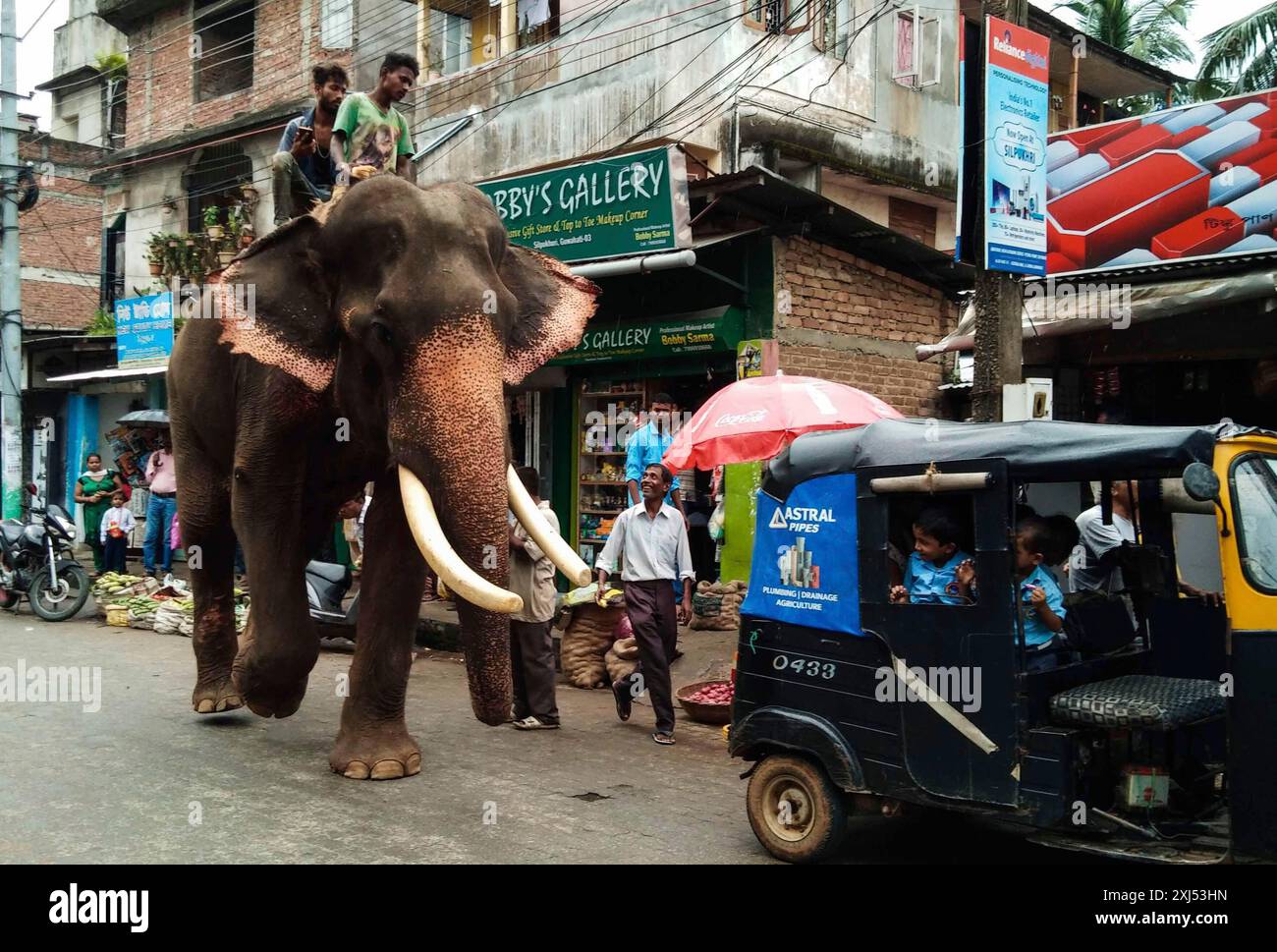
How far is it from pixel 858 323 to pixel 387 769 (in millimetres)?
8143

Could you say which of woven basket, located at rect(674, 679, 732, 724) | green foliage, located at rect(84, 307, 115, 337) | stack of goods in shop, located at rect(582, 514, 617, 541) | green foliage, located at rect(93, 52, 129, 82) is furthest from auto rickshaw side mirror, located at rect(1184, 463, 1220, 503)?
green foliage, located at rect(93, 52, 129, 82)

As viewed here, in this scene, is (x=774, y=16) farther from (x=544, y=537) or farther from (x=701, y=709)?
(x=544, y=537)

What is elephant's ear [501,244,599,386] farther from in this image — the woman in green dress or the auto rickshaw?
the woman in green dress

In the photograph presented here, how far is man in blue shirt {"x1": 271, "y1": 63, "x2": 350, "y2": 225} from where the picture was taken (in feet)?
22.3

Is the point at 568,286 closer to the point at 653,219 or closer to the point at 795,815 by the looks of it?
the point at 795,815

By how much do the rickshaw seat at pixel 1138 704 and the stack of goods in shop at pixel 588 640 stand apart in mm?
5217

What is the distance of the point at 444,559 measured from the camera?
430cm

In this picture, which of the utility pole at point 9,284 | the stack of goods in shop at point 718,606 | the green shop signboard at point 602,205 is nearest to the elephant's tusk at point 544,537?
the green shop signboard at point 602,205

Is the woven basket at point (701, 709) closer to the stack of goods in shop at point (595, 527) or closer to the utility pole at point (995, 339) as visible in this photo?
the utility pole at point (995, 339)

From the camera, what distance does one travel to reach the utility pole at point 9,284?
1617cm

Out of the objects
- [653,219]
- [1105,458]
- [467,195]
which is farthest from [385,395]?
[653,219]

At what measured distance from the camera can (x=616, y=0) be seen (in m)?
13.4

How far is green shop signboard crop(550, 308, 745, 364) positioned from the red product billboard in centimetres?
317
